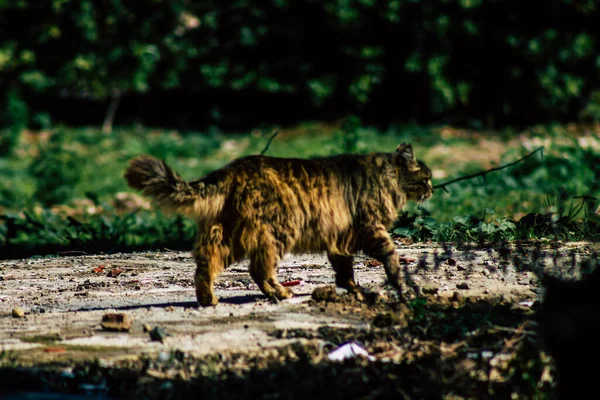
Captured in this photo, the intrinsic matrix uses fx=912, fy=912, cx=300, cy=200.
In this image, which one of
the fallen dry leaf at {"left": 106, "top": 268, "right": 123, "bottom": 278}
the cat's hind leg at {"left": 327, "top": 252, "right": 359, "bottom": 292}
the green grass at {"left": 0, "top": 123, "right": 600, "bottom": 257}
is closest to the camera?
the cat's hind leg at {"left": 327, "top": 252, "right": 359, "bottom": 292}

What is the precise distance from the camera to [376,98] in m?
18.5

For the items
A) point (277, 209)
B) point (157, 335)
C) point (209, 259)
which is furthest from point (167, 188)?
point (157, 335)

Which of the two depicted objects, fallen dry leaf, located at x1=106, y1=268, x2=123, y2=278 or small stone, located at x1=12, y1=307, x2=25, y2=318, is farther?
fallen dry leaf, located at x1=106, y1=268, x2=123, y2=278

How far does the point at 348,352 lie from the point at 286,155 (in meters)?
9.53

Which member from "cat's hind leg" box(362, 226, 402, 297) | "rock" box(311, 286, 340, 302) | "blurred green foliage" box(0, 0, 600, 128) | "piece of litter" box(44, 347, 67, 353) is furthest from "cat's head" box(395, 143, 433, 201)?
"blurred green foliage" box(0, 0, 600, 128)

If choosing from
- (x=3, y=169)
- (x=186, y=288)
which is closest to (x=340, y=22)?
(x=3, y=169)

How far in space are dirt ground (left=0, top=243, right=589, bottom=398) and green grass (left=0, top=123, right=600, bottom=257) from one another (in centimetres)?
78

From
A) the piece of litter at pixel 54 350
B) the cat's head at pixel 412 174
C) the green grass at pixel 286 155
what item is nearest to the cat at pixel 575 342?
the piece of litter at pixel 54 350

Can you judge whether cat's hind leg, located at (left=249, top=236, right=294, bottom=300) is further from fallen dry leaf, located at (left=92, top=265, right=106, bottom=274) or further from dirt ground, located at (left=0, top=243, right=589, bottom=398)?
fallen dry leaf, located at (left=92, top=265, right=106, bottom=274)

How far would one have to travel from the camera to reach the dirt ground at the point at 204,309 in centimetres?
477

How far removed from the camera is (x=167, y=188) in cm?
539

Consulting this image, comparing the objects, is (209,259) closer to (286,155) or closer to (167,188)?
(167,188)

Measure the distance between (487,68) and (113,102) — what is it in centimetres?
763

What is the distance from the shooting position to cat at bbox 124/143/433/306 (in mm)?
5457
